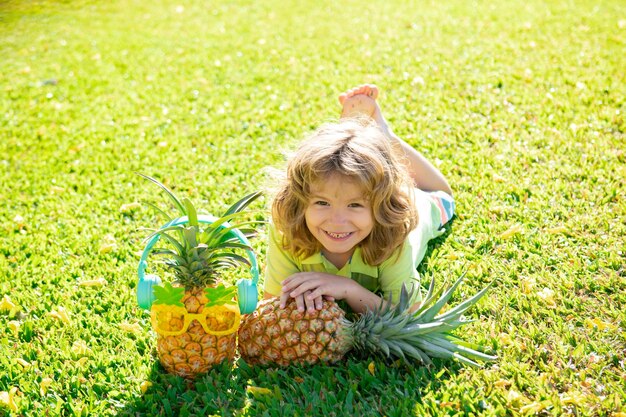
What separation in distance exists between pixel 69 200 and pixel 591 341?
4.04 meters

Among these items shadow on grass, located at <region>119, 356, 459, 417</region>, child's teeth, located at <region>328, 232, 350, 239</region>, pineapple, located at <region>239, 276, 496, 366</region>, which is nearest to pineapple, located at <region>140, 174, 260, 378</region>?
shadow on grass, located at <region>119, 356, 459, 417</region>

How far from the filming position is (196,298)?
10.6ft

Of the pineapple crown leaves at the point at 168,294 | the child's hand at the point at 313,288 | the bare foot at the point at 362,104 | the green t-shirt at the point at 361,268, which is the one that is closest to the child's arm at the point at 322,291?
the child's hand at the point at 313,288

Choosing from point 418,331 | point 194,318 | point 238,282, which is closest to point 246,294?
point 238,282

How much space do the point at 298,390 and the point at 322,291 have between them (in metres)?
0.51

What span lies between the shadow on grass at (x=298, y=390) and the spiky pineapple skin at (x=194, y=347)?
2.1 inches

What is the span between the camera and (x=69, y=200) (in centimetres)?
548

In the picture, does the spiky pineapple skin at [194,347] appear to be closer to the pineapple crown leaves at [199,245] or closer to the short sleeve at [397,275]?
the pineapple crown leaves at [199,245]

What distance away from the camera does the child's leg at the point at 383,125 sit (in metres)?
4.74

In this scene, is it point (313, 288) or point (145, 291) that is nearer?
point (145, 291)

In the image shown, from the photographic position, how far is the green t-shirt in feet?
12.0

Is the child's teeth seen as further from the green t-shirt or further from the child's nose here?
the green t-shirt

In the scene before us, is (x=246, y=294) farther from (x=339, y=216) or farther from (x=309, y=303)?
(x=339, y=216)

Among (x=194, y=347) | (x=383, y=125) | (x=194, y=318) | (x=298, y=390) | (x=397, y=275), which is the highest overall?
(x=383, y=125)
